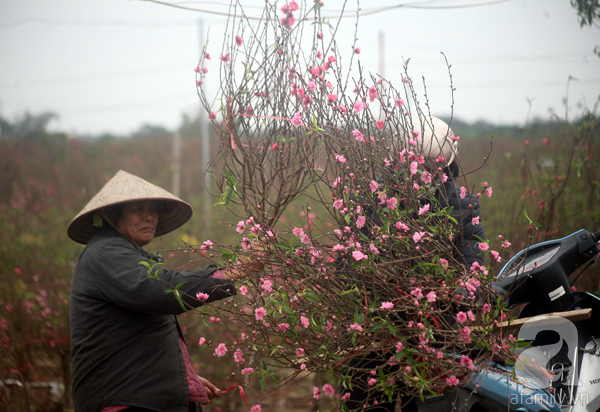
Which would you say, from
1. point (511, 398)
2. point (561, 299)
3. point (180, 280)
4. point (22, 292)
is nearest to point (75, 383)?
point (180, 280)

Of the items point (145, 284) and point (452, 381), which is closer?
point (452, 381)

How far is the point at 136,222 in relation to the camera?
2.49 m

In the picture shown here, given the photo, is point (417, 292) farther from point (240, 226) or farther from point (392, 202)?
point (240, 226)

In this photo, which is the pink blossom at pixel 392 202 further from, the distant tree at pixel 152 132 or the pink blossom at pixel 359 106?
the distant tree at pixel 152 132

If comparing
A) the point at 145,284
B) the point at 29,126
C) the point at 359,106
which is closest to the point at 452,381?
the point at 359,106

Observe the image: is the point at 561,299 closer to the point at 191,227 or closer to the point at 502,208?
the point at 502,208

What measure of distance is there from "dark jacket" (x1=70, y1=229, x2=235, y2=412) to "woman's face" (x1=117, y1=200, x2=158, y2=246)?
166 mm

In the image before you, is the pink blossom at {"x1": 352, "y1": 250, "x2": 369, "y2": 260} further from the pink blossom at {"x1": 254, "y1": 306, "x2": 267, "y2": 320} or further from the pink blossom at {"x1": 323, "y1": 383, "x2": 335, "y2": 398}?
the pink blossom at {"x1": 323, "y1": 383, "x2": 335, "y2": 398}

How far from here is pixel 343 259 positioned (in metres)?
1.90

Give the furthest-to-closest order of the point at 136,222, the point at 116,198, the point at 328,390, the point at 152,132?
the point at 152,132, the point at 136,222, the point at 116,198, the point at 328,390

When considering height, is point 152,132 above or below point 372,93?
below

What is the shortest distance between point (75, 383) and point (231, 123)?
1.43 meters

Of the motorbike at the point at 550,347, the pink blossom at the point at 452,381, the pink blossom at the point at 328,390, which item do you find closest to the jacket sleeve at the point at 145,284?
the pink blossom at the point at 328,390

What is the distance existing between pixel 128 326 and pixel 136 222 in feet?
1.78
